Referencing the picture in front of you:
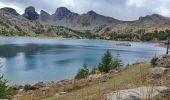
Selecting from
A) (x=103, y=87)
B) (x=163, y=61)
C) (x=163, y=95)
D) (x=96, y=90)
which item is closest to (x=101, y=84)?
(x=103, y=87)

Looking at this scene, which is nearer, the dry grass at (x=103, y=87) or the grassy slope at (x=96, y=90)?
the grassy slope at (x=96, y=90)

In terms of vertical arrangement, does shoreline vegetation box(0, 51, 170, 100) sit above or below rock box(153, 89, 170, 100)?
below

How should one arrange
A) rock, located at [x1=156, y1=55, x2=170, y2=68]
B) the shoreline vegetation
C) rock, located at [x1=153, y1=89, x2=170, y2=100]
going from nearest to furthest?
rock, located at [x1=153, y1=89, x2=170, y2=100] < the shoreline vegetation < rock, located at [x1=156, y1=55, x2=170, y2=68]

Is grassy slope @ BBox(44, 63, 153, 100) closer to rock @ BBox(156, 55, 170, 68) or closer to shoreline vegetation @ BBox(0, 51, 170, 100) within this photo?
shoreline vegetation @ BBox(0, 51, 170, 100)

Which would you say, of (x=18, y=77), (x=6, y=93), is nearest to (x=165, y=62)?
(x=6, y=93)

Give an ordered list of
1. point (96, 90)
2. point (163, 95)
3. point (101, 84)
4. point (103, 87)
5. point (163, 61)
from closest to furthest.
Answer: point (163, 95)
point (96, 90)
point (103, 87)
point (101, 84)
point (163, 61)

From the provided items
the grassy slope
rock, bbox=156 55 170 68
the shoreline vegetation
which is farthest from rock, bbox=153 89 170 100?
rock, bbox=156 55 170 68

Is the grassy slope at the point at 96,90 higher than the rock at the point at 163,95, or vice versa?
the rock at the point at 163,95

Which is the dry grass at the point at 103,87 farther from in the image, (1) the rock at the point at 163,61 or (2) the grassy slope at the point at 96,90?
(1) the rock at the point at 163,61

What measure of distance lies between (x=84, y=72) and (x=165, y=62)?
91.6 feet

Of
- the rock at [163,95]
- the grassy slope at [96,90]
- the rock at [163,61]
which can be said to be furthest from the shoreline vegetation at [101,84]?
the rock at [163,61]

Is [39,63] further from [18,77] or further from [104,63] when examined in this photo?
[104,63]

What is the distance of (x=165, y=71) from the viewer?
97.5 ft

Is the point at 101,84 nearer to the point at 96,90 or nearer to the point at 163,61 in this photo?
the point at 163,61
